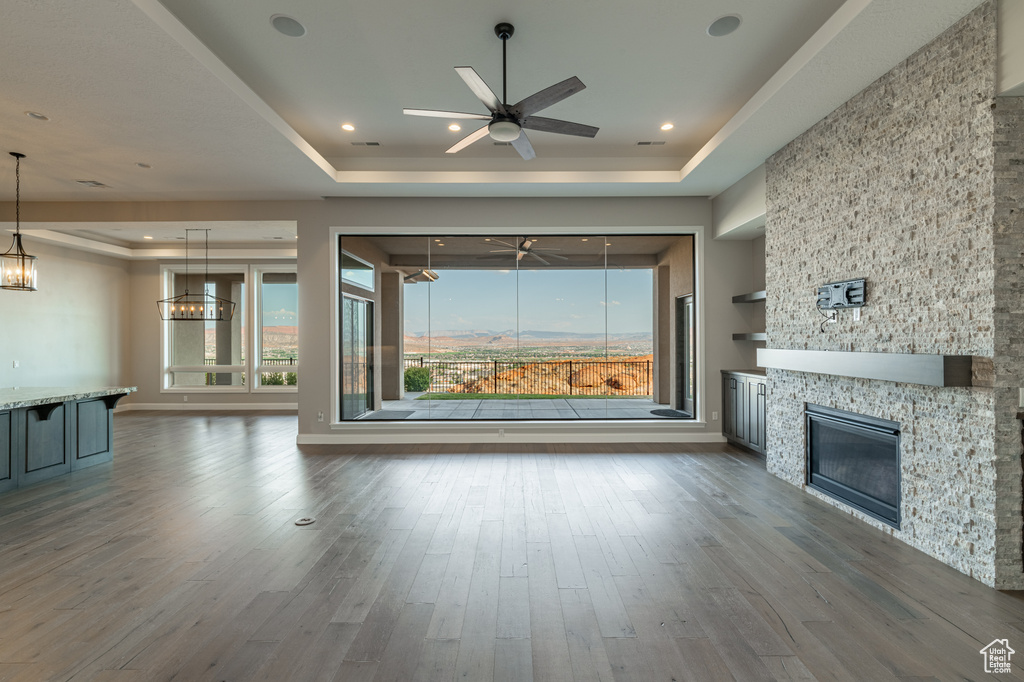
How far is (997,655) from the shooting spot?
6.86ft

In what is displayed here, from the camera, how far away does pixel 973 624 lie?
7.66ft

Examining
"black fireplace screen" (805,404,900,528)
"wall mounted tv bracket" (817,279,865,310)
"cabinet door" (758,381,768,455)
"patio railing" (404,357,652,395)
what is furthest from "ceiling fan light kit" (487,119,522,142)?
"cabinet door" (758,381,768,455)

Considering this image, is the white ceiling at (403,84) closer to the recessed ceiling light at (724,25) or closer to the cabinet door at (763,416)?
the recessed ceiling light at (724,25)

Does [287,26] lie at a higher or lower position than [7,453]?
higher

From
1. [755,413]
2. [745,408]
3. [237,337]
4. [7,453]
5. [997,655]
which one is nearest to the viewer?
[997,655]

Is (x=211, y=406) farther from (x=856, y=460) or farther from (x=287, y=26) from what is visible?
(x=856, y=460)

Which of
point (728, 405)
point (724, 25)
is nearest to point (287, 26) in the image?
point (724, 25)

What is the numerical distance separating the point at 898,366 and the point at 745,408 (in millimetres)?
2794

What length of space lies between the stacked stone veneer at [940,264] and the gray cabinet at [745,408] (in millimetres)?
1321

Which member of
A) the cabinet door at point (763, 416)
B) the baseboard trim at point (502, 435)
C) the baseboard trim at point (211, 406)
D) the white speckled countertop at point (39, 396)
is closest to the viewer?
the white speckled countertop at point (39, 396)

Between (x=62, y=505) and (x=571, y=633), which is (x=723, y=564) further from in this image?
(x=62, y=505)

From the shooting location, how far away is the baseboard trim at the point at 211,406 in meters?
9.67

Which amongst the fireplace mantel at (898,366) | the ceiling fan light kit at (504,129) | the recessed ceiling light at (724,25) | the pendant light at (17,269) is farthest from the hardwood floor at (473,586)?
the recessed ceiling light at (724,25)

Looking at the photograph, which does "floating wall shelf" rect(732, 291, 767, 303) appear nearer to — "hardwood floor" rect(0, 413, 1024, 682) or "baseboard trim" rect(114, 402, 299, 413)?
"hardwood floor" rect(0, 413, 1024, 682)
